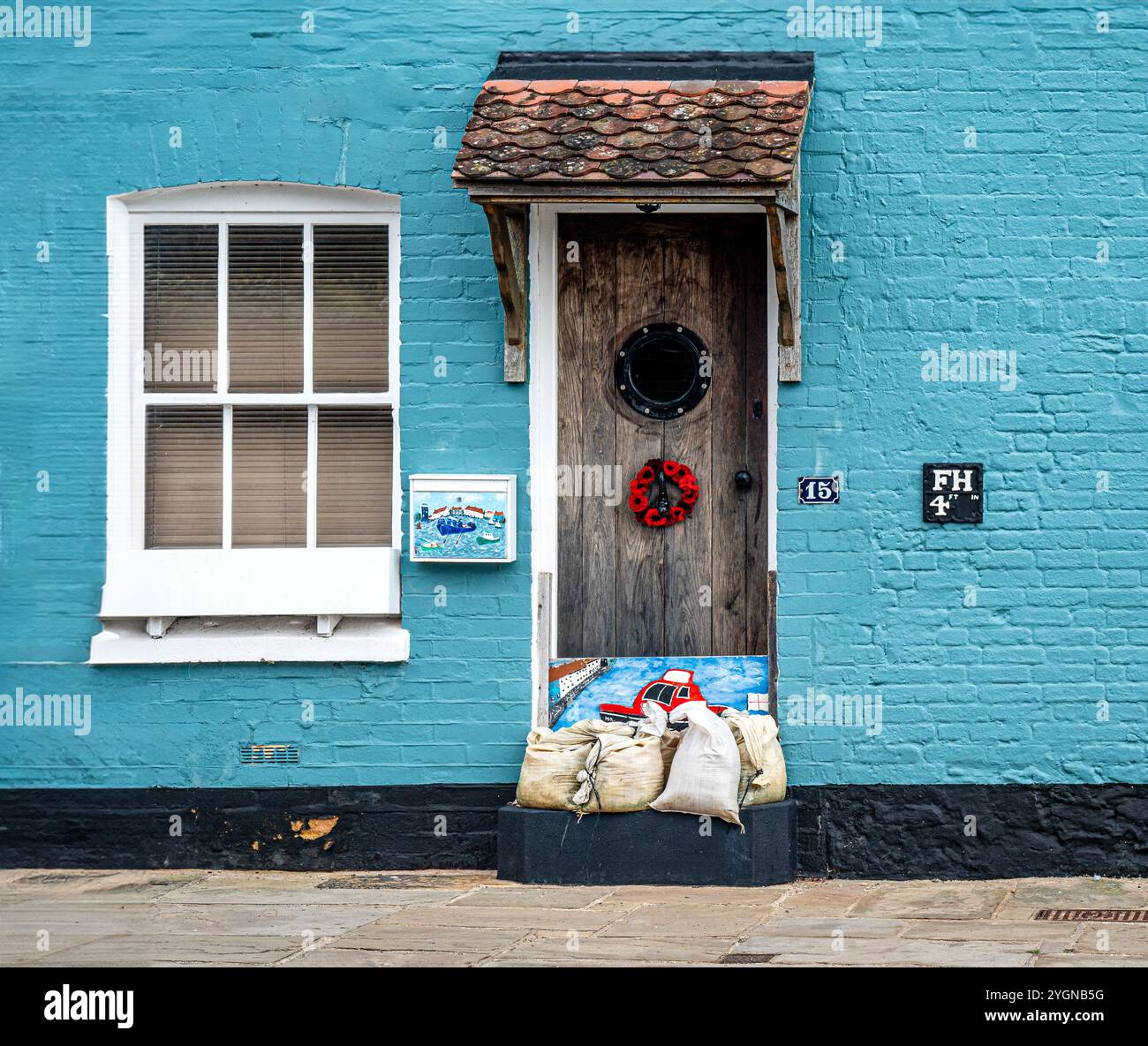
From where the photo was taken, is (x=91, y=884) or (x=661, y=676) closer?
(x=91, y=884)

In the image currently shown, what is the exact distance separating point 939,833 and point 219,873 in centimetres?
345

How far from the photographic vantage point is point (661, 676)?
7.80 m

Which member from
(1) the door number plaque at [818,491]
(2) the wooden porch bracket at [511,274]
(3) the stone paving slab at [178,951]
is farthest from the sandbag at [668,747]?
(3) the stone paving slab at [178,951]

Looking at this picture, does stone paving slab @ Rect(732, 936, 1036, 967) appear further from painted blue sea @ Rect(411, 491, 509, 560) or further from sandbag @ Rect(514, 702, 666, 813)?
painted blue sea @ Rect(411, 491, 509, 560)

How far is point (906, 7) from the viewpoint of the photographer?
7.79m

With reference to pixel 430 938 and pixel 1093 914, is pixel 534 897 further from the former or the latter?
pixel 1093 914

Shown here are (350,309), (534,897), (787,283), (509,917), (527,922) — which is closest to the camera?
(527,922)

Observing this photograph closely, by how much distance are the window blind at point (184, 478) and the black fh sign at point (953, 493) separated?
3466 millimetres

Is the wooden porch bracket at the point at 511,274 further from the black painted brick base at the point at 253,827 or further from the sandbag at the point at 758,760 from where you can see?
the black painted brick base at the point at 253,827

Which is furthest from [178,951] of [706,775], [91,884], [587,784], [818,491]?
[818,491]

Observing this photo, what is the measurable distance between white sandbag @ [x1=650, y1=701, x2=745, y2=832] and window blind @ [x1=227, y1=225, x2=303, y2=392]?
2.60 metres

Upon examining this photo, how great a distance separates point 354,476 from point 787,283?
2.32m

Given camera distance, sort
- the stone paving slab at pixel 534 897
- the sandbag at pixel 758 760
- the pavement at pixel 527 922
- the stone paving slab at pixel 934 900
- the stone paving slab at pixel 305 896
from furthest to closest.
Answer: the sandbag at pixel 758 760 < the stone paving slab at pixel 305 896 < the stone paving slab at pixel 534 897 < the stone paving slab at pixel 934 900 < the pavement at pixel 527 922

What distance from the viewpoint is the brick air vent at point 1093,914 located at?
263 inches
